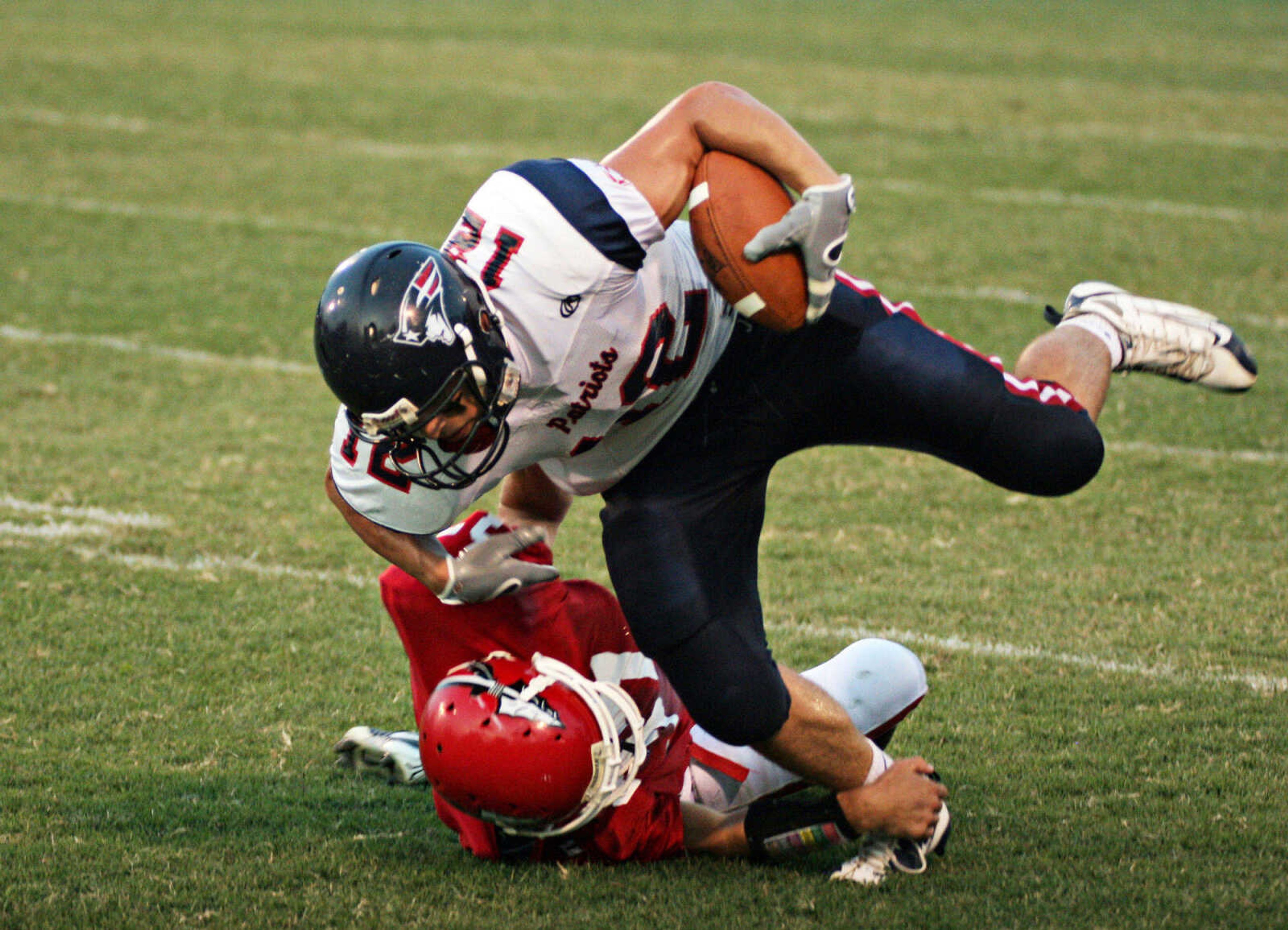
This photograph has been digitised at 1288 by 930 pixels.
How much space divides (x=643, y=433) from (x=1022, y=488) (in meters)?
0.82

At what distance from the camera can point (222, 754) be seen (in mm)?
3715

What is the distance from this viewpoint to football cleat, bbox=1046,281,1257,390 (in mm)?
3650

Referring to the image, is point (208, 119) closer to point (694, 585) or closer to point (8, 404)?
point (8, 404)

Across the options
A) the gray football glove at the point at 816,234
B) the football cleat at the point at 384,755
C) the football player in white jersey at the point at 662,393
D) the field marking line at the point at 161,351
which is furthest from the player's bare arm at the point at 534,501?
the field marking line at the point at 161,351

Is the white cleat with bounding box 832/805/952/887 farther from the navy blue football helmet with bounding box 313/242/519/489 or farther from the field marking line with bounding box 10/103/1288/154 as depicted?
the field marking line with bounding box 10/103/1288/154

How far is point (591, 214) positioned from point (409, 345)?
45cm

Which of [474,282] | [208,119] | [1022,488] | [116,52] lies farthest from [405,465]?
[116,52]

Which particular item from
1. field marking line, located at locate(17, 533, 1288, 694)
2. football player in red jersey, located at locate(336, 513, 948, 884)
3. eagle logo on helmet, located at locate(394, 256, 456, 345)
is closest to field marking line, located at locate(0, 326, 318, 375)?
field marking line, located at locate(17, 533, 1288, 694)

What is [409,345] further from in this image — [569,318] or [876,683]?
[876,683]

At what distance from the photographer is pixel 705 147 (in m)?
3.24

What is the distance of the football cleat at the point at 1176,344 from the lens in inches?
144

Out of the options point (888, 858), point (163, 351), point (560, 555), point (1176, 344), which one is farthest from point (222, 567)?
point (1176, 344)

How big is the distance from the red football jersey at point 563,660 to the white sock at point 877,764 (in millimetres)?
418

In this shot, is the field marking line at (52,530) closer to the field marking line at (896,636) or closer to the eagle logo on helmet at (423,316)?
the field marking line at (896,636)
